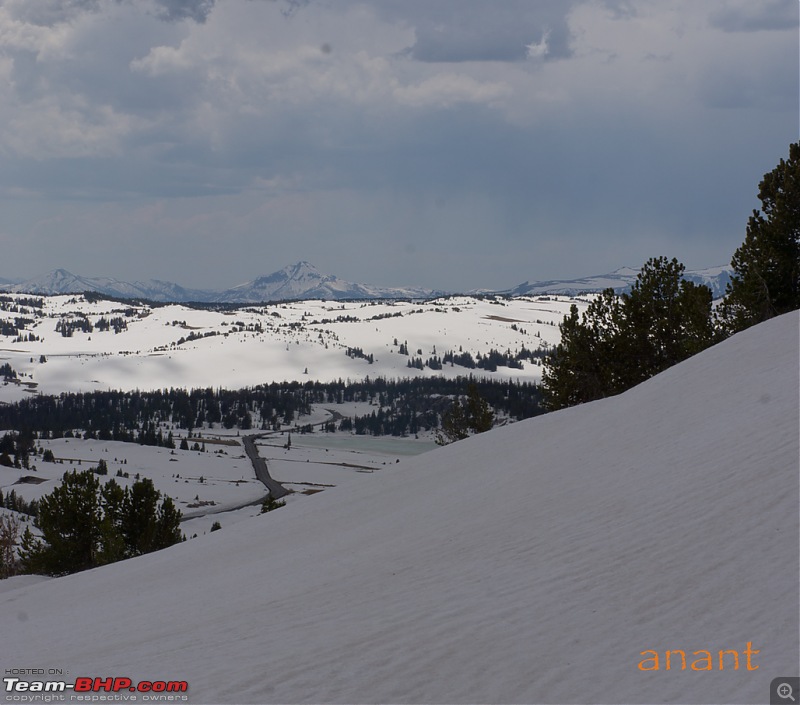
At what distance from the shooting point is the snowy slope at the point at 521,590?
6891 millimetres

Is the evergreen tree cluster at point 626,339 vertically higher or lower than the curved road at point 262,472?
higher

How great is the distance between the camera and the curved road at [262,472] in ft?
395

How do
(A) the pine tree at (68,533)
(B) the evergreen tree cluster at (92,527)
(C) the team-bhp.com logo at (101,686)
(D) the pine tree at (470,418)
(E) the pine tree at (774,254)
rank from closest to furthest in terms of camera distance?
(C) the team-bhp.com logo at (101,686) < (E) the pine tree at (774,254) < (B) the evergreen tree cluster at (92,527) < (A) the pine tree at (68,533) < (D) the pine tree at (470,418)

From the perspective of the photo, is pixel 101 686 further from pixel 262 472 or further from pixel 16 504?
pixel 262 472

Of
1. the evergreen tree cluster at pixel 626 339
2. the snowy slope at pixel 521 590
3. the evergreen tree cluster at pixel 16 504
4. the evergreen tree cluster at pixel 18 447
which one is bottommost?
the evergreen tree cluster at pixel 16 504

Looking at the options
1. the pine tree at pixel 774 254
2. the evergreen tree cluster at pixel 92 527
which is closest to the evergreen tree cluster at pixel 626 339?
the pine tree at pixel 774 254

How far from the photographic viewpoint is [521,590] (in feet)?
28.8

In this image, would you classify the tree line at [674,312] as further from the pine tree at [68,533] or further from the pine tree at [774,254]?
the pine tree at [68,533]

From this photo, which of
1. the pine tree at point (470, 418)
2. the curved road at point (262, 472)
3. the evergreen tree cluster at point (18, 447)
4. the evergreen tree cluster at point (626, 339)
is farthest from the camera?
the evergreen tree cluster at point (18, 447)

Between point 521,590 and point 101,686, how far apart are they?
518cm

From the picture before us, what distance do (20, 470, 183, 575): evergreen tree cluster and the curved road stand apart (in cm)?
5112

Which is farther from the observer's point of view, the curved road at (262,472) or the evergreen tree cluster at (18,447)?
the evergreen tree cluster at (18,447)

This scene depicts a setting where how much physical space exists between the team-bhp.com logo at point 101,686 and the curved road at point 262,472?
286ft

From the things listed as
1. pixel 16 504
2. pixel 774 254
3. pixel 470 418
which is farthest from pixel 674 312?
pixel 16 504
